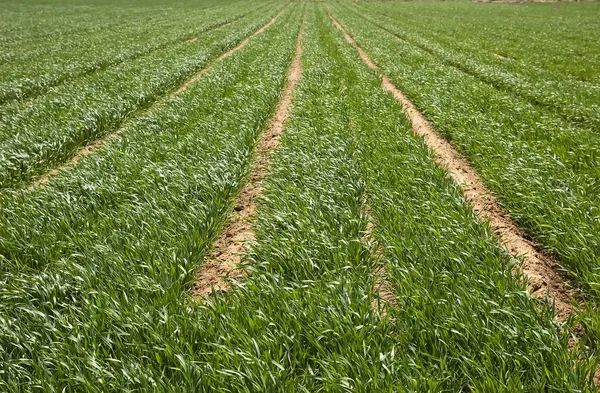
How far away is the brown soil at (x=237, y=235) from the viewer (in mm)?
3521

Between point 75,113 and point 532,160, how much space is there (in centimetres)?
913

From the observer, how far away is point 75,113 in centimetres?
812

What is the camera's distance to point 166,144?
20.9 feet

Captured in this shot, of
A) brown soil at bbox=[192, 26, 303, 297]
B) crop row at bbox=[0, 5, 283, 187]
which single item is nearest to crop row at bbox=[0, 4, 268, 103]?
crop row at bbox=[0, 5, 283, 187]

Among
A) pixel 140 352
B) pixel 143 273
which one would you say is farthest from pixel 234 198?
pixel 140 352

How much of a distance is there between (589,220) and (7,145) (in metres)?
8.69

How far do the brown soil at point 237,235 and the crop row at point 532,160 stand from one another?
10.5ft

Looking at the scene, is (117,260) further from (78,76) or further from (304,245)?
(78,76)

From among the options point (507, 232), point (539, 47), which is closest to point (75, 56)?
point (507, 232)

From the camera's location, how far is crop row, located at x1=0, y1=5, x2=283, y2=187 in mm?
6137

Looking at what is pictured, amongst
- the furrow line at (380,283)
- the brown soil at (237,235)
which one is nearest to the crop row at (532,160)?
the furrow line at (380,283)

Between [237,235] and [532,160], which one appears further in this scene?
[532,160]

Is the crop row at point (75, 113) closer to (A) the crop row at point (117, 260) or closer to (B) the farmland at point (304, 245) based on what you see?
(B) the farmland at point (304, 245)

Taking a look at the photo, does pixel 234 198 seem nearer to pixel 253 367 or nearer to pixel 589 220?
pixel 253 367
